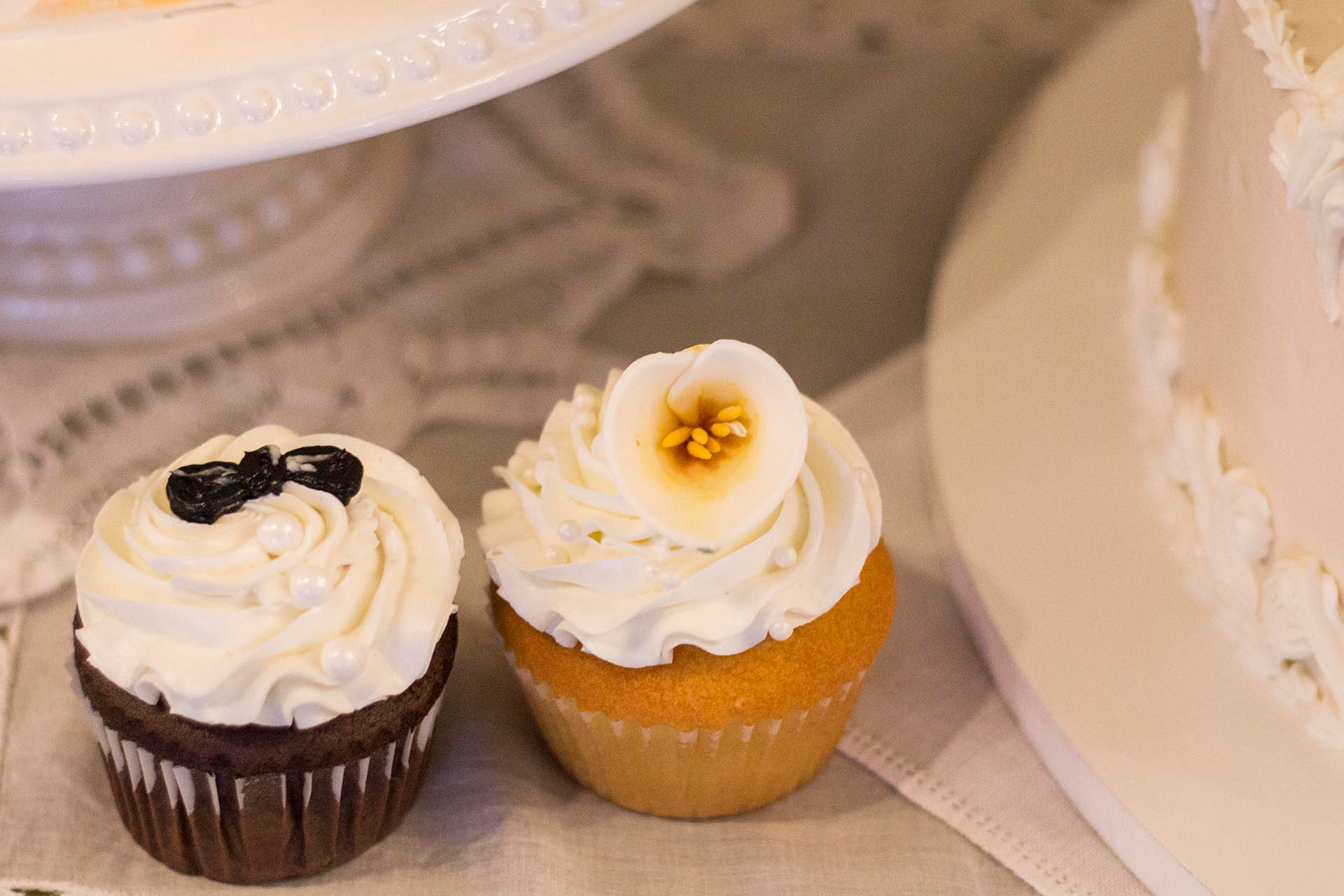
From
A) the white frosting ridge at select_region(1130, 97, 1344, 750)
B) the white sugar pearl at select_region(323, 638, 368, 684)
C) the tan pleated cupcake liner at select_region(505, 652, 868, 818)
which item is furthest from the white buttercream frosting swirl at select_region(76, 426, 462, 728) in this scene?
the white frosting ridge at select_region(1130, 97, 1344, 750)

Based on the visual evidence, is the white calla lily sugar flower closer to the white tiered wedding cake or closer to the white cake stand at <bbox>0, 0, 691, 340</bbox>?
the white cake stand at <bbox>0, 0, 691, 340</bbox>

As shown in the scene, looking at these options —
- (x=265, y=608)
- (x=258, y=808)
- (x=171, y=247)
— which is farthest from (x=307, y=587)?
(x=171, y=247)

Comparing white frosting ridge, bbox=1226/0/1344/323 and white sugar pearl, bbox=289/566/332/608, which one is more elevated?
white frosting ridge, bbox=1226/0/1344/323

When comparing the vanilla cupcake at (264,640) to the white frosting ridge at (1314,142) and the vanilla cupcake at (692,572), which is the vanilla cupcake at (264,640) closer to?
the vanilla cupcake at (692,572)

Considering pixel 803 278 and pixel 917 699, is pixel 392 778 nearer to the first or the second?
pixel 917 699

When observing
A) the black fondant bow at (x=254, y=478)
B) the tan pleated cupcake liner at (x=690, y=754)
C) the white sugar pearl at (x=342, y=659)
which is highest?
the black fondant bow at (x=254, y=478)

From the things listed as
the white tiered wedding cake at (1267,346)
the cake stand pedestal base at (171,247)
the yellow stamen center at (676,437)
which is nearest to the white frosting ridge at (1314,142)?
the white tiered wedding cake at (1267,346)

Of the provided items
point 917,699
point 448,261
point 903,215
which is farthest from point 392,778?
point 903,215
